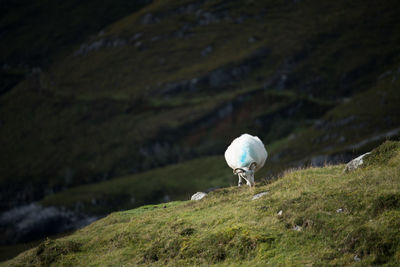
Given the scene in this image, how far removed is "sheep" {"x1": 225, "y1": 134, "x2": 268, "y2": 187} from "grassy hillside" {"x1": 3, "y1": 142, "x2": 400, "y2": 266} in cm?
105

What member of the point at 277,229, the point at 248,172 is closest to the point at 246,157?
the point at 248,172

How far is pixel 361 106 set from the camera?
4998 inches

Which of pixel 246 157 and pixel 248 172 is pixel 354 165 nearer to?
pixel 248 172

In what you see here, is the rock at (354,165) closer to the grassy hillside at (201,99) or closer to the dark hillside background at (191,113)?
the dark hillside background at (191,113)

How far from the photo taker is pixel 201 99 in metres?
161

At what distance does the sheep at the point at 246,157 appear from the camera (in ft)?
73.3

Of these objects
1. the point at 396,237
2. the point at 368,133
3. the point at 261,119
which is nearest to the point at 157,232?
the point at 396,237

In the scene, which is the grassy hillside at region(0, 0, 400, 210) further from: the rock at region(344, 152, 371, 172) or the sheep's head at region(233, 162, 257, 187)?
the rock at region(344, 152, 371, 172)

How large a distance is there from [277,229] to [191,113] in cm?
13840

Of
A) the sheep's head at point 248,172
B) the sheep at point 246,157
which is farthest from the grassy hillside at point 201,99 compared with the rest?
the sheep's head at point 248,172

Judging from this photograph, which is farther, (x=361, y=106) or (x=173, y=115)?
(x=173, y=115)

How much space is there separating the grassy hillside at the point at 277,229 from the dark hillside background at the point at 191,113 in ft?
273

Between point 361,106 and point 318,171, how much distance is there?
372 feet

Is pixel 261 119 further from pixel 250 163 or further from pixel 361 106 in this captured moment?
pixel 250 163
